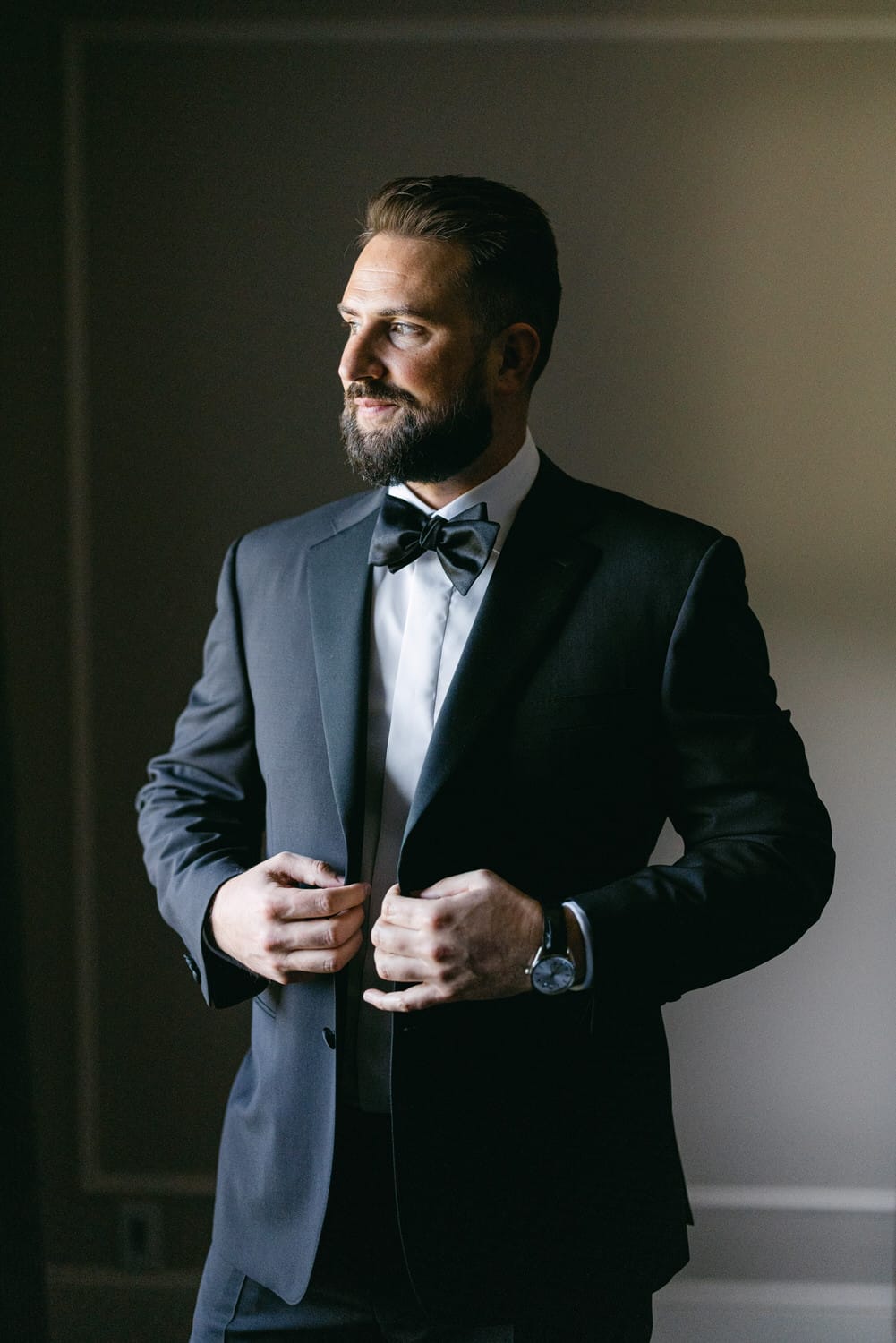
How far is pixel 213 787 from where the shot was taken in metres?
1.44

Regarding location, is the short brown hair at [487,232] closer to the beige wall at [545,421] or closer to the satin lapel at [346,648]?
the satin lapel at [346,648]

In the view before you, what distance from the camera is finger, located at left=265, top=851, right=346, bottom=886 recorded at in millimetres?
1160

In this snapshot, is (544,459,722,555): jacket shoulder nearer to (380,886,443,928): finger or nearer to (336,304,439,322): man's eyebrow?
(336,304,439,322): man's eyebrow

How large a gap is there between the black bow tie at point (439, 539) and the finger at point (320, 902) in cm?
36

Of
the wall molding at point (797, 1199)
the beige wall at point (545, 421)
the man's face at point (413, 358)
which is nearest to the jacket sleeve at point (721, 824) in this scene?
the man's face at point (413, 358)

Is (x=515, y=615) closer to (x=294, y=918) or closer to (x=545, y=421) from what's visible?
(x=294, y=918)

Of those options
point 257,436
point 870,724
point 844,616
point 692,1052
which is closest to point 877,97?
point 844,616

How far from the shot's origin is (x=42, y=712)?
2.00 meters

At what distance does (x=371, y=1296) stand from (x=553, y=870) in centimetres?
55

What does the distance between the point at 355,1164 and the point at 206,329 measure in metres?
1.39

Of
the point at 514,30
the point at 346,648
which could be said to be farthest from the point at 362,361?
the point at 514,30

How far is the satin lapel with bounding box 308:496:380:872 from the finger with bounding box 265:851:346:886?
0.06 metres

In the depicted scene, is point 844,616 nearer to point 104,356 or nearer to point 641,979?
point 641,979

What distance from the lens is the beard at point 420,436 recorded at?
1.27 m
